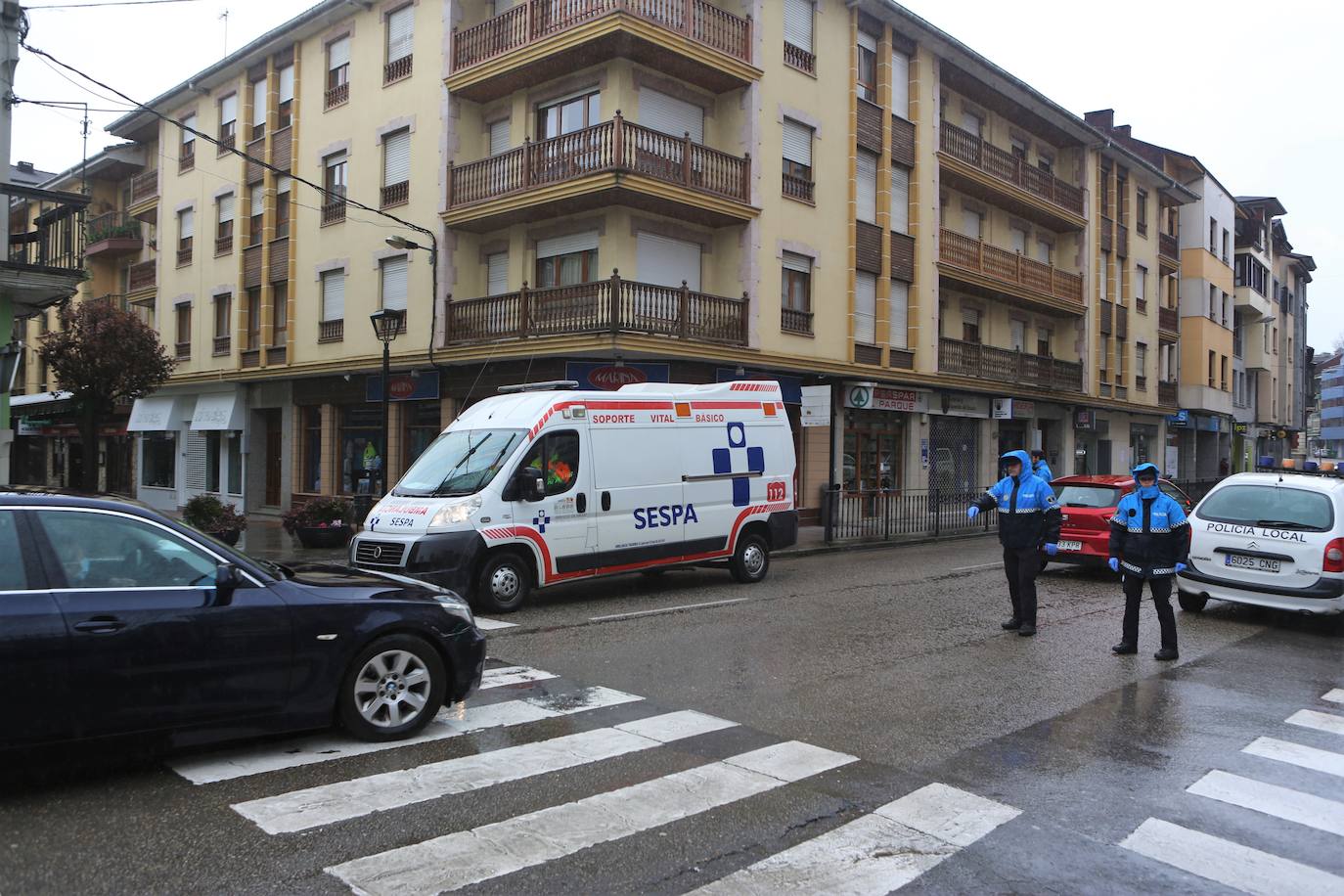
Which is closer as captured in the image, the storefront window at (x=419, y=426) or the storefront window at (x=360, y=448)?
the storefront window at (x=419, y=426)

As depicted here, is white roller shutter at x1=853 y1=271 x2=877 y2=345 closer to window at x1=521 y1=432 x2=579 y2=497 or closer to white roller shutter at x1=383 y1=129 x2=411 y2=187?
white roller shutter at x1=383 y1=129 x2=411 y2=187

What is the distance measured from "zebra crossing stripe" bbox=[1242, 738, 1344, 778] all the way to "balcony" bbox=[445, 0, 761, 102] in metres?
16.0

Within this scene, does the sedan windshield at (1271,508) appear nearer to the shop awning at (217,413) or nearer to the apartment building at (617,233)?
the apartment building at (617,233)

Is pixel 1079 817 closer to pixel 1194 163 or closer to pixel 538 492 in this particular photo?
pixel 538 492

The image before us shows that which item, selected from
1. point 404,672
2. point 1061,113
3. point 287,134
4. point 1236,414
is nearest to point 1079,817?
point 404,672

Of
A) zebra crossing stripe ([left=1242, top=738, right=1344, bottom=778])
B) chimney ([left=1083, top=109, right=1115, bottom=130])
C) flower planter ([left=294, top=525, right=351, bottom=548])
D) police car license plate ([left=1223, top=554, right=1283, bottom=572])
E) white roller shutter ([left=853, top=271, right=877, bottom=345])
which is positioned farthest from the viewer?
chimney ([left=1083, top=109, right=1115, bottom=130])

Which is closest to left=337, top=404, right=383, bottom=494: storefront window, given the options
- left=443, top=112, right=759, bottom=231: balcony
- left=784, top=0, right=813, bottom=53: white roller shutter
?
left=443, top=112, right=759, bottom=231: balcony

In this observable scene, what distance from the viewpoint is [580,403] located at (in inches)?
443

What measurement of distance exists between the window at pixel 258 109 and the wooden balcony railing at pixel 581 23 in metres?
8.94

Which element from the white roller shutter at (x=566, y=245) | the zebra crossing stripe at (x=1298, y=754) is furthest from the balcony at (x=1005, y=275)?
the zebra crossing stripe at (x=1298, y=754)

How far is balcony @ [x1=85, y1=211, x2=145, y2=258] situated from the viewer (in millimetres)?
34531

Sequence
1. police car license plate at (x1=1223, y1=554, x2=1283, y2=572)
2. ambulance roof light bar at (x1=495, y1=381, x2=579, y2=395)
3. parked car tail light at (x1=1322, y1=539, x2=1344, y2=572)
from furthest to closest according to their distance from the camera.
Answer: ambulance roof light bar at (x1=495, y1=381, x2=579, y2=395) → police car license plate at (x1=1223, y1=554, x2=1283, y2=572) → parked car tail light at (x1=1322, y1=539, x2=1344, y2=572)

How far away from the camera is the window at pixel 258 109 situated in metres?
27.5

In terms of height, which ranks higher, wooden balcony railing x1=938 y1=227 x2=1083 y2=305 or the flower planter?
wooden balcony railing x1=938 y1=227 x2=1083 y2=305
